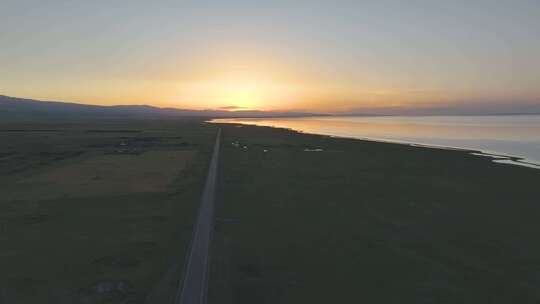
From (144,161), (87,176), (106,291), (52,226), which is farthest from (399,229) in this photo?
(144,161)

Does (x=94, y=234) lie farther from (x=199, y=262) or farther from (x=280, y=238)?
(x=280, y=238)

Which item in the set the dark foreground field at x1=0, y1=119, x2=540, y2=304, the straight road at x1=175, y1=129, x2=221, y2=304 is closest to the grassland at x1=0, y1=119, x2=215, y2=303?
the dark foreground field at x1=0, y1=119, x2=540, y2=304

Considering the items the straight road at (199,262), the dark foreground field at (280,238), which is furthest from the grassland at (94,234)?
the straight road at (199,262)

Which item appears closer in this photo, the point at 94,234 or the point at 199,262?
the point at 199,262

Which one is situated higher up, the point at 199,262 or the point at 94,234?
the point at 199,262

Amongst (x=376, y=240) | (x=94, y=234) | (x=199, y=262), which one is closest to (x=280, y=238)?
(x=376, y=240)

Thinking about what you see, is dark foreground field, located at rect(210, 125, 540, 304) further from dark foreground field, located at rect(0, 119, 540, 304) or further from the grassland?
the grassland

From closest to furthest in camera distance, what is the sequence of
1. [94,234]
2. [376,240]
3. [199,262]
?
[199,262] < [376,240] < [94,234]

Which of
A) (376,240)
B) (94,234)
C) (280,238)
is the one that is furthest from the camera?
(94,234)
